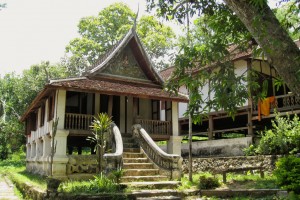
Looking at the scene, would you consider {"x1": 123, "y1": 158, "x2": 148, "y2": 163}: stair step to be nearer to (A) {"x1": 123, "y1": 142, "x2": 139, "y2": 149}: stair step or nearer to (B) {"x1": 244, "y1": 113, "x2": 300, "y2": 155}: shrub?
(A) {"x1": 123, "y1": 142, "x2": 139, "y2": 149}: stair step

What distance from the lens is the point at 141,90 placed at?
15453 millimetres

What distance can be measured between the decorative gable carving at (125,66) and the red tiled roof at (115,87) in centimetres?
49

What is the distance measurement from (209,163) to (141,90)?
473cm

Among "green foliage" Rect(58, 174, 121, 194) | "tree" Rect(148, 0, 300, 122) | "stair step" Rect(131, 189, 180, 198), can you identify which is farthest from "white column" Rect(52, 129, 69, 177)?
"tree" Rect(148, 0, 300, 122)

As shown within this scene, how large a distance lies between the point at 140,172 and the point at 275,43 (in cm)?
796

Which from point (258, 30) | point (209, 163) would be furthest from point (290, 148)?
point (258, 30)

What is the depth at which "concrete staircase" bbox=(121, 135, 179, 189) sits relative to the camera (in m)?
10.7

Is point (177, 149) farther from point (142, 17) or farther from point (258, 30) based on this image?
point (142, 17)

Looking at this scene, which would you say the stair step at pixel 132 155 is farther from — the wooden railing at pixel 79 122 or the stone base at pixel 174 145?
the stone base at pixel 174 145

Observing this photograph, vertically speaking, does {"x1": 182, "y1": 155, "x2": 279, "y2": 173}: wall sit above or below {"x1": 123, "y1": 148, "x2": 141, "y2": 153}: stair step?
below

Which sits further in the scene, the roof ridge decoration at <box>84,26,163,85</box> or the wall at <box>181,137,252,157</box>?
the wall at <box>181,137,252,157</box>

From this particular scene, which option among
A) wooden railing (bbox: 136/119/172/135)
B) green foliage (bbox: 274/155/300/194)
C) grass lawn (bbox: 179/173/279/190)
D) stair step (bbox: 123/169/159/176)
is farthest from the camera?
wooden railing (bbox: 136/119/172/135)

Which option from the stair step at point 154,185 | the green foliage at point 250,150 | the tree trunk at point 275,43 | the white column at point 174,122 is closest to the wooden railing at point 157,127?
the white column at point 174,122

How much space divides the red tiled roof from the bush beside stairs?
7.13 feet
